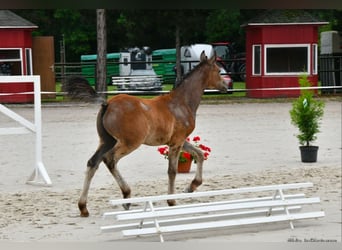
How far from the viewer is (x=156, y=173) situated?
20.0 feet

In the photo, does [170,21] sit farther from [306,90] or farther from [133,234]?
[133,234]

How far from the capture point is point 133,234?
128 inches

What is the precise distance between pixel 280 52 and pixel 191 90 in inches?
377

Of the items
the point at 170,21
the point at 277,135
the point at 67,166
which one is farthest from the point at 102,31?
the point at 67,166

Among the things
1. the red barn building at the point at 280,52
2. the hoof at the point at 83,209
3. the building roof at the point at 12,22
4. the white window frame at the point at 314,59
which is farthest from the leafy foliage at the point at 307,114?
the building roof at the point at 12,22

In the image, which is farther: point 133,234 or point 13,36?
point 13,36

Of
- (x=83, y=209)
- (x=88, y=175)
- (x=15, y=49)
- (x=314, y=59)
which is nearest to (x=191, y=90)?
(x=88, y=175)

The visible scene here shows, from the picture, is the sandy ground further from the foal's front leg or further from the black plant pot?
the foal's front leg

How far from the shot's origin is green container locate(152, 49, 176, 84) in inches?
590

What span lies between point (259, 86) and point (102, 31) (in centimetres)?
318

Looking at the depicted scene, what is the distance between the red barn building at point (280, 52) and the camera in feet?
45.3

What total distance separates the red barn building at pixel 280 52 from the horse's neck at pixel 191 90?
9.07 metres

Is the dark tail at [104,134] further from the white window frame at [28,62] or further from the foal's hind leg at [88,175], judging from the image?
the white window frame at [28,62]

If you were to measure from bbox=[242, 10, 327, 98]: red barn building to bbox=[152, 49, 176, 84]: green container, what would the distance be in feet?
5.43
